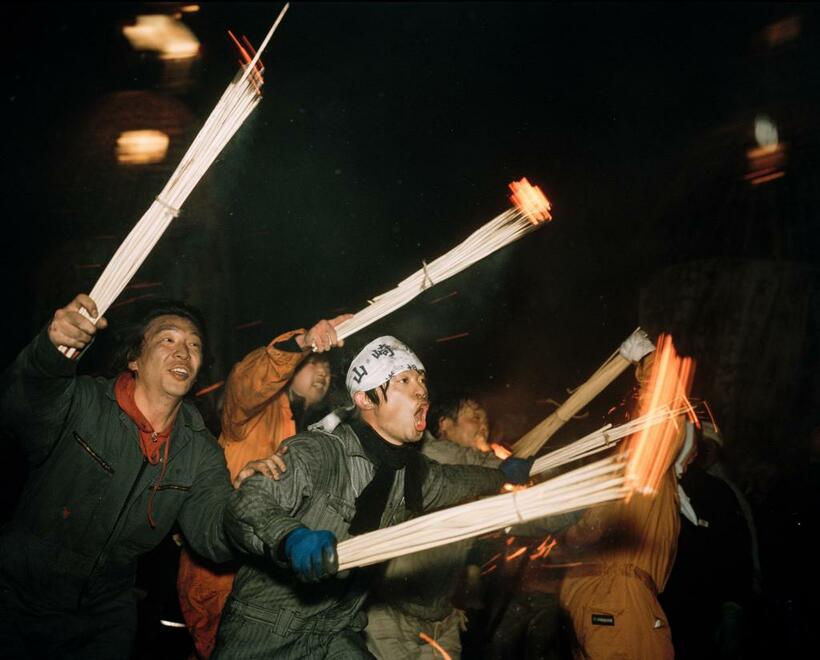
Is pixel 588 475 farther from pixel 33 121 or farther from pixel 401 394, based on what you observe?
pixel 33 121

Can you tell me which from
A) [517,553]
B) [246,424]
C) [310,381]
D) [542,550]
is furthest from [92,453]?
[517,553]

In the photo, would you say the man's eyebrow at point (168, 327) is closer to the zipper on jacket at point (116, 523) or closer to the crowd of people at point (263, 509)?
the crowd of people at point (263, 509)

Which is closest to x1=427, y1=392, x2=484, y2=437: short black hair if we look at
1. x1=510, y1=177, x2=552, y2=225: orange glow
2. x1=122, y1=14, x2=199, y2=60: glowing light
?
x1=510, y1=177, x2=552, y2=225: orange glow

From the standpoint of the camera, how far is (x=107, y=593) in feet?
8.90

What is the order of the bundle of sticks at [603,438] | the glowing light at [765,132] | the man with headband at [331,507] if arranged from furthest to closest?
the glowing light at [765,132]
the bundle of sticks at [603,438]
the man with headband at [331,507]

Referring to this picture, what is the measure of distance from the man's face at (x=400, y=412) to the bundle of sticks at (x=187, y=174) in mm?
1572

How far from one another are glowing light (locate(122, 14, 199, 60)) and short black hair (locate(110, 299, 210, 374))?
16.5 feet

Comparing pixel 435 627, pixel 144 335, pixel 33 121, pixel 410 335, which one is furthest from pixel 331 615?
pixel 410 335

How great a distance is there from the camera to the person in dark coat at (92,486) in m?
2.32

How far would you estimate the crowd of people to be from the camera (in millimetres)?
2322

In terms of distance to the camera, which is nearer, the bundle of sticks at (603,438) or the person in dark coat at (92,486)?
the person in dark coat at (92,486)

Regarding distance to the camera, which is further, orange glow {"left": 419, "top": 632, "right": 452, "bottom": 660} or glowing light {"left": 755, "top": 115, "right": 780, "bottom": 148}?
glowing light {"left": 755, "top": 115, "right": 780, "bottom": 148}

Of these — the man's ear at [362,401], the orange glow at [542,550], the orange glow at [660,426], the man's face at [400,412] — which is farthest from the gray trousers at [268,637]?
the orange glow at [542,550]

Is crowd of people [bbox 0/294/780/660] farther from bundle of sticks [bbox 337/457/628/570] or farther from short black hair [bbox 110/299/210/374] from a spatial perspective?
bundle of sticks [bbox 337/457/628/570]
